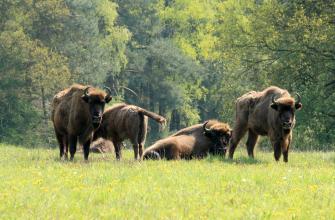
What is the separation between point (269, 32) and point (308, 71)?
302cm

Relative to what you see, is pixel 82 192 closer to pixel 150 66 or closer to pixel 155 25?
pixel 150 66

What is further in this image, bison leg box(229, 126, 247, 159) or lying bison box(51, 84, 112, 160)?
bison leg box(229, 126, 247, 159)

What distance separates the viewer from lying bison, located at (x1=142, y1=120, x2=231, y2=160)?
66.8 ft

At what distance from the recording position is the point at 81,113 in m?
20.0

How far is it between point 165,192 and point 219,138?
934 cm

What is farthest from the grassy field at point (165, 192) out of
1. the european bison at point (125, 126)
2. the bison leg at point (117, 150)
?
the european bison at point (125, 126)

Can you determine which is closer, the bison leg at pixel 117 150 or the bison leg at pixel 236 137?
the bison leg at pixel 117 150

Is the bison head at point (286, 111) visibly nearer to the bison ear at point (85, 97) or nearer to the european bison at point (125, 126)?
the european bison at point (125, 126)

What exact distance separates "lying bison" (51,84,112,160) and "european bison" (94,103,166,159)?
1467 mm

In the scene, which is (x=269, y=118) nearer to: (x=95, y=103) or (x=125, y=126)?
(x=125, y=126)

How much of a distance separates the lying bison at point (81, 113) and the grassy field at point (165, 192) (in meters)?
3.09

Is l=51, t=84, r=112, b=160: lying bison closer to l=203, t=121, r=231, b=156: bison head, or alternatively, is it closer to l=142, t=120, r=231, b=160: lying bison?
l=142, t=120, r=231, b=160: lying bison

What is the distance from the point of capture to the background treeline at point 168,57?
34.9 m

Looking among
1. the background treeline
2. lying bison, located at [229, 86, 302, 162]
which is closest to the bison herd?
lying bison, located at [229, 86, 302, 162]
